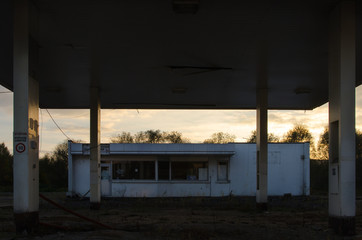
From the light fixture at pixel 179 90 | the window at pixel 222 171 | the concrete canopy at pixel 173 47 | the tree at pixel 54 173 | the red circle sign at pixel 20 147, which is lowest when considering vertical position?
the tree at pixel 54 173

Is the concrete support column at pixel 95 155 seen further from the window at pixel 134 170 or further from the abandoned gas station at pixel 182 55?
the window at pixel 134 170

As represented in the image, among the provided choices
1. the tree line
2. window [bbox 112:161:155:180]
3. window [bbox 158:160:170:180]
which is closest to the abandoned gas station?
window [bbox 112:161:155:180]

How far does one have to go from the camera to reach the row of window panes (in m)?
25.7

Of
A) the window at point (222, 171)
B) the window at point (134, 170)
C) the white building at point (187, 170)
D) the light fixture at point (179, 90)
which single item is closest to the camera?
the light fixture at point (179, 90)

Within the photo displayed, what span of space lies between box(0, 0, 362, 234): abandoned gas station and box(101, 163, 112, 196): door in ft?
27.7

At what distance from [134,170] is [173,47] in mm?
14974

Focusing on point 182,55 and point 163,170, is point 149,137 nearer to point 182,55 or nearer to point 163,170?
point 163,170

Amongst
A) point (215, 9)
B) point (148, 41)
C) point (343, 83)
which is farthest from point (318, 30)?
point (148, 41)

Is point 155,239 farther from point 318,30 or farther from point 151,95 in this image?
point 151,95

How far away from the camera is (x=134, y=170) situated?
25.7m

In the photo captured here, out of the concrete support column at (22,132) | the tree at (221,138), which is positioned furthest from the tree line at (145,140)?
the concrete support column at (22,132)

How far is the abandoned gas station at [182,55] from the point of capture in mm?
8961

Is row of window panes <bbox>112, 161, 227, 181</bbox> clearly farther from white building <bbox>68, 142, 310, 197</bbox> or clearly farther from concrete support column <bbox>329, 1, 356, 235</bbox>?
concrete support column <bbox>329, 1, 356, 235</bbox>

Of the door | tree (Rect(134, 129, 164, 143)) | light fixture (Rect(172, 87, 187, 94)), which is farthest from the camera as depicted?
tree (Rect(134, 129, 164, 143))
